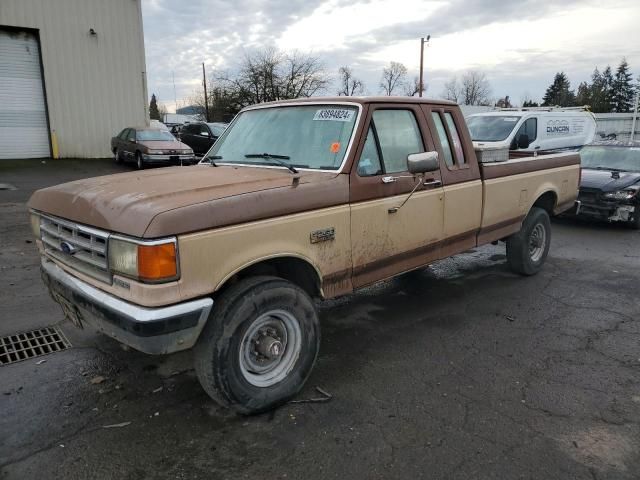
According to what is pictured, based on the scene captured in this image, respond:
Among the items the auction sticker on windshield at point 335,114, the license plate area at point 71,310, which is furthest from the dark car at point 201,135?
the license plate area at point 71,310

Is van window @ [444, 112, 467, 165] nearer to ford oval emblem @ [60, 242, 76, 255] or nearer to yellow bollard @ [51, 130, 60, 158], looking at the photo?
ford oval emblem @ [60, 242, 76, 255]

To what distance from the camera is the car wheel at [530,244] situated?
607 cm

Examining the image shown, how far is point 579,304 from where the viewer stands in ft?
17.7

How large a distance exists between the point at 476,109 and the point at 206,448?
90.4ft

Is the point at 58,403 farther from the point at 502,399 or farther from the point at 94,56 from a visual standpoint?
the point at 94,56

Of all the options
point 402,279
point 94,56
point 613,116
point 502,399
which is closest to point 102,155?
point 94,56

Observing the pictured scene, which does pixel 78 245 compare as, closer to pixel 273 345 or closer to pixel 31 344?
pixel 273 345

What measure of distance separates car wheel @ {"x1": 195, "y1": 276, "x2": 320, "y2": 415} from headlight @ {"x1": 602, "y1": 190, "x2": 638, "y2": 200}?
25.9 feet

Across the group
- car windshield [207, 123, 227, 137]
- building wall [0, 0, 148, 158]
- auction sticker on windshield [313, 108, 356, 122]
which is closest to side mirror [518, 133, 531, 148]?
auction sticker on windshield [313, 108, 356, 122]

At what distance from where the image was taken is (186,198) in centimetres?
294

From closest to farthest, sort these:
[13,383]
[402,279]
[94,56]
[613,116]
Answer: [13,383], [402,279], [94,56], [613,116]

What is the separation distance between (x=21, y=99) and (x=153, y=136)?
5.30 meters

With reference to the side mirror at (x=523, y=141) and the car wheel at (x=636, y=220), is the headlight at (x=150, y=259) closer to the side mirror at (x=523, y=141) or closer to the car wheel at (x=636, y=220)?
the car wheel at (x=636, y=220)

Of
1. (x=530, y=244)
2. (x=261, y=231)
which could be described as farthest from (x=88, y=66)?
(x=261, y=231)
